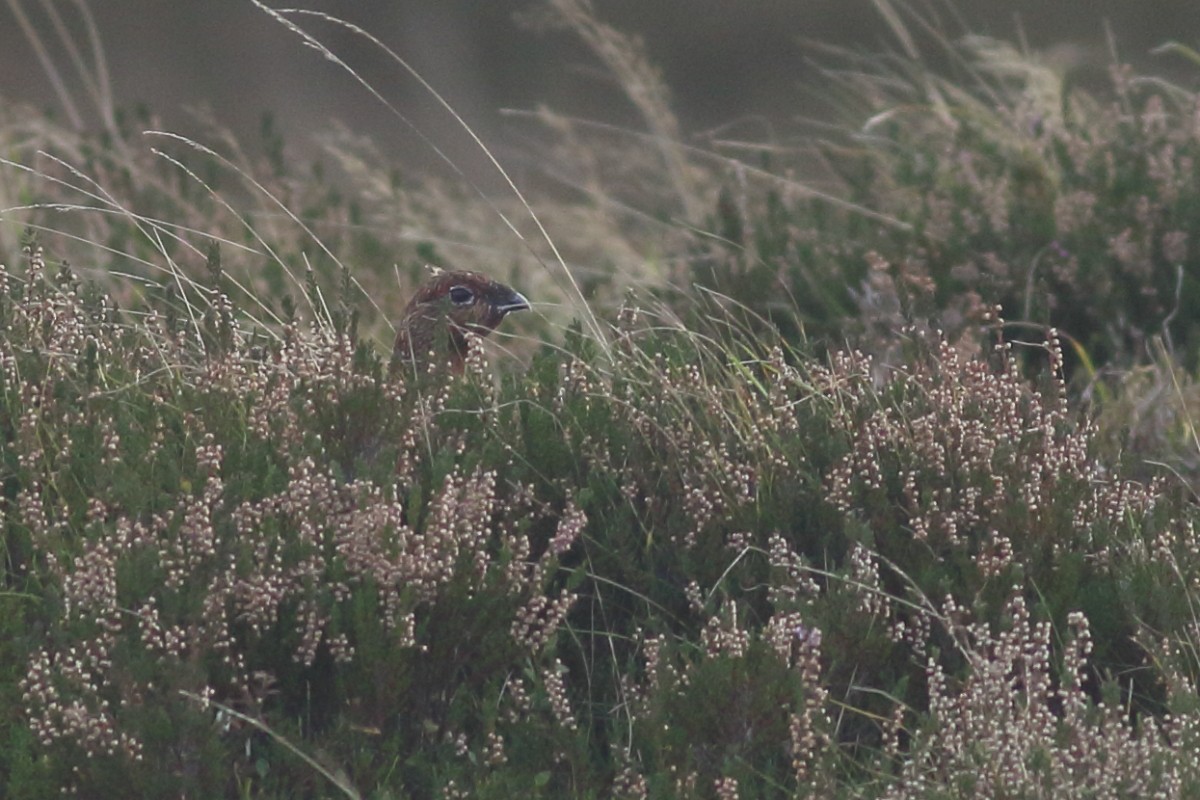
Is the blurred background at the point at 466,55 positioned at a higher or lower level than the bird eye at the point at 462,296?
lower

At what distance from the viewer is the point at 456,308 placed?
182 inches

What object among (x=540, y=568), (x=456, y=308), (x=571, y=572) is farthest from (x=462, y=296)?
(x=540, y=568)

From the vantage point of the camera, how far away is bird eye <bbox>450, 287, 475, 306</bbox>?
4629 mm

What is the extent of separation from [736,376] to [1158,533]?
1.00 meters

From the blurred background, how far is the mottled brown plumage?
1077cm

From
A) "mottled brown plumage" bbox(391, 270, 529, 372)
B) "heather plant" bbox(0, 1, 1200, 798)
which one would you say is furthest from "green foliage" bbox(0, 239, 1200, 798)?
"mottled brown plumage" bbox(391, 270, 529, 372)

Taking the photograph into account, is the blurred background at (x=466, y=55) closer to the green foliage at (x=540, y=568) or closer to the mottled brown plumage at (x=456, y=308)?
the mottled brown plumage at (x=456, y=308)

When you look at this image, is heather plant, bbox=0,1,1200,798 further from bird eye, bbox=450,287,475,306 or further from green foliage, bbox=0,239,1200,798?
bird eye, bbox=450,287,475,306

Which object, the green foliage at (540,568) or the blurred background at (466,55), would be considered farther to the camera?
the blurred background at (466,55)

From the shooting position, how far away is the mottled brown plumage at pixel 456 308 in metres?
4.58

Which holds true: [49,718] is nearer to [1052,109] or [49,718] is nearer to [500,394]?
[500,394]

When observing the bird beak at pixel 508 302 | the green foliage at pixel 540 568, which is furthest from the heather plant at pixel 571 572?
the bird beak at pixel 508 302

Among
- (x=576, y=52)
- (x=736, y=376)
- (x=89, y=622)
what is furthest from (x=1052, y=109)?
(x=576, y=52)

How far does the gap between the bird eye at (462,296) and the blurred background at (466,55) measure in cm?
1079
